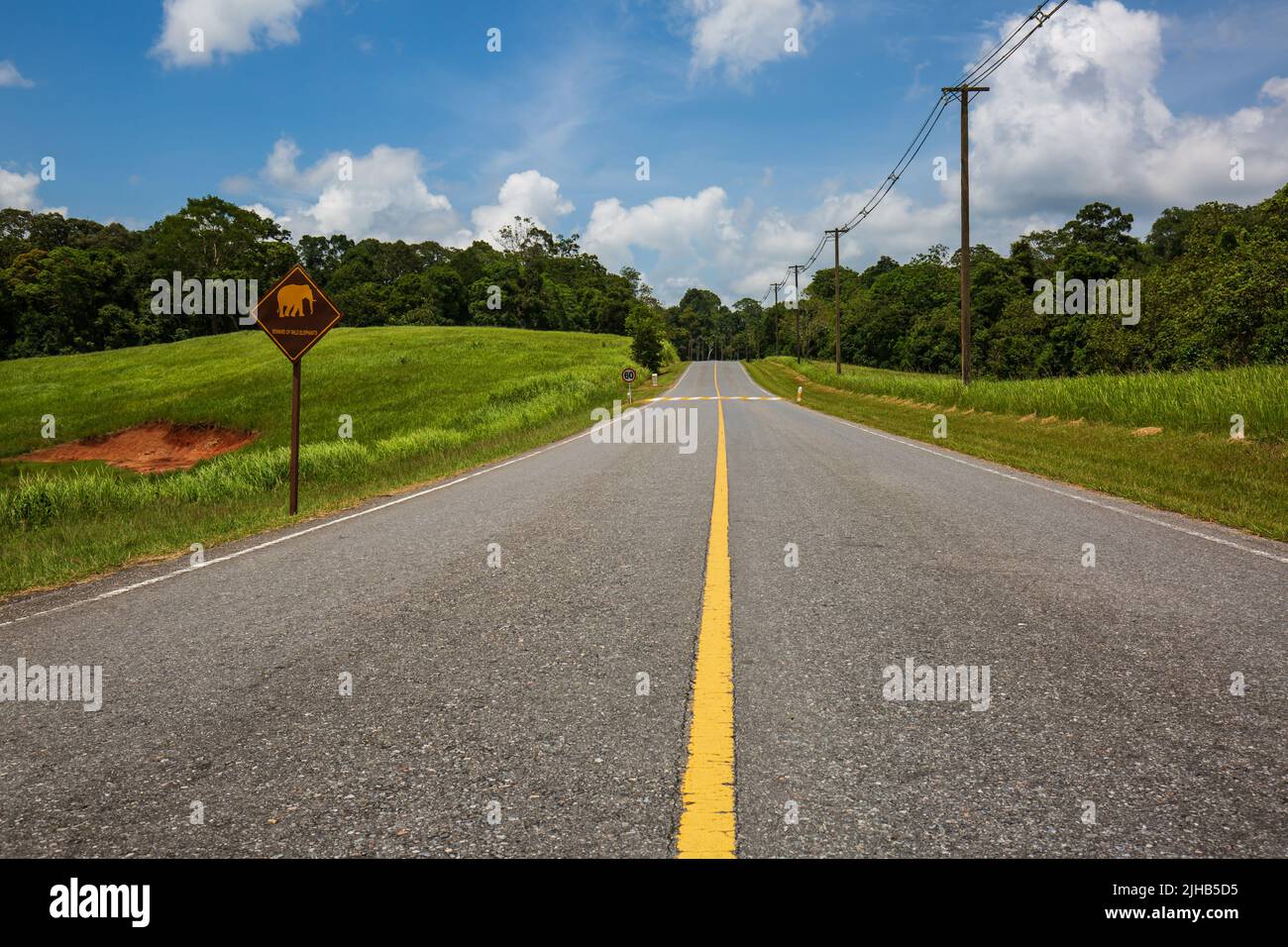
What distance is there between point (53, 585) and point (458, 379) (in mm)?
36629

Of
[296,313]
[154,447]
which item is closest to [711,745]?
[296,313]

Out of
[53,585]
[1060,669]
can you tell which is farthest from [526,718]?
[53,585]

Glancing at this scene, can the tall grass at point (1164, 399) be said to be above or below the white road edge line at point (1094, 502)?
above

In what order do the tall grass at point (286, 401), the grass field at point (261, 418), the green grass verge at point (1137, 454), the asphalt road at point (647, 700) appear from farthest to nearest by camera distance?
the tall grass at point (286, 401) → the grass field at point (261, 418) → the green grass verge at point (1137, 454) → the asphalt road at point (647, 700)

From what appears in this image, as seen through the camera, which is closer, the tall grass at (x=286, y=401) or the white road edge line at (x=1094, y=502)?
the white road edge line at (x=1094, y=502)

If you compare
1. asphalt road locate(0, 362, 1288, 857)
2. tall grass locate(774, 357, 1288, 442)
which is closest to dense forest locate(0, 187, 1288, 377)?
tall grass locate(774, 357, 1288, 442)

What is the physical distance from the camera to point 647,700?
130 inches

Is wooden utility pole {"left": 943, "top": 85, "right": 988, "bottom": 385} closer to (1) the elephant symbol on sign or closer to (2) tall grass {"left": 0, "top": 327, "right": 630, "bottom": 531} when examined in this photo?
(2) tall grass {"left": 0, "top": 327, "right": 630, "bottom": 531}

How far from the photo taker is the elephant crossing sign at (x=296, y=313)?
10164 millimetres

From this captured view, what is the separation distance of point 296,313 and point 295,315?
0.11ft

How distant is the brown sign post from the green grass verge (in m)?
11.5

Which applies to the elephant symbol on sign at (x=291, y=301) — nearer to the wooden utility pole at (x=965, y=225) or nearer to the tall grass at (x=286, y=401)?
the tall grass at (x=286, y=401)

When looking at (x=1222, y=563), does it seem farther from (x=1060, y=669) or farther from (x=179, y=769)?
(x=179, y=769)

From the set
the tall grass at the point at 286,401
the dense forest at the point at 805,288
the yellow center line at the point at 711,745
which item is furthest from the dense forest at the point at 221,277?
the yellow center line at the point at 711,745
